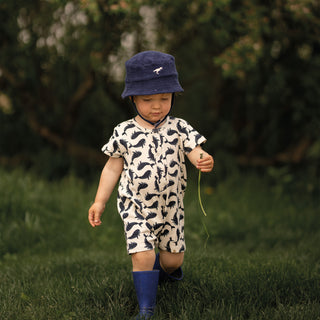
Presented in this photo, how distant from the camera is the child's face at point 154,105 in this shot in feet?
9.98

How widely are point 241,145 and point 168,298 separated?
6.53 m

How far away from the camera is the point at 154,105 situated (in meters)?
3.04


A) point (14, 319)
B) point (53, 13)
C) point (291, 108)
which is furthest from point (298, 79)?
point (14, 319)

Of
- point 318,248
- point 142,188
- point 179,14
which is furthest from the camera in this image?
point 179,14

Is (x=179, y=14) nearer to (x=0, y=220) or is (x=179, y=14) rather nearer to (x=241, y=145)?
(x=241, y=145)

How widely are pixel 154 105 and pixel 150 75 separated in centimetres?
20

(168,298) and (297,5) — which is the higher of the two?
(297,5)

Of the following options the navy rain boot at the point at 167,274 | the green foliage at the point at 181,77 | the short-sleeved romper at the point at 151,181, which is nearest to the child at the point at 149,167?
the short-sleeved romper at the point at 151,181

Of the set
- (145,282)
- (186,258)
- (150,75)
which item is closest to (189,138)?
(150,75)

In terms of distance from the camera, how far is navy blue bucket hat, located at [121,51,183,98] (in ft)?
9.78

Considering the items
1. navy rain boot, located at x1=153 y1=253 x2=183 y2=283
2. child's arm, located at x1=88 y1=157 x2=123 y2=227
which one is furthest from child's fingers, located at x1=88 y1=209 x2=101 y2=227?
navy rain boot, located at x1=153 y1=253 x2=183 y2=283

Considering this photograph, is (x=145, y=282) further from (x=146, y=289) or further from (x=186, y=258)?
(x=186, y=258)

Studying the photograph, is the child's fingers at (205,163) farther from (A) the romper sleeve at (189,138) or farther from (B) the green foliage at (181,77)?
(B) the green foliage at (181,77)

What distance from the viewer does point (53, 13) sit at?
7996mm
